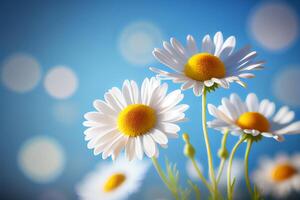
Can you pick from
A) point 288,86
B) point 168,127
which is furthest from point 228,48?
point 288,86

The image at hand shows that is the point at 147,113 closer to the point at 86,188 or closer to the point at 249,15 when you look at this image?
the point at 86,188

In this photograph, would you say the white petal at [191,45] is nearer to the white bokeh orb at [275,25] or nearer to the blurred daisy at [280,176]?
the blurred daisy at [280,176]

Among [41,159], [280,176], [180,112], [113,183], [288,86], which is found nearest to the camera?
[180,112]

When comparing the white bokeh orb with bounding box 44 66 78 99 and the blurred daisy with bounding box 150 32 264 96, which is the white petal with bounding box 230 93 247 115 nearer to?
the blurred daisy with bounding box 150 32 264 96

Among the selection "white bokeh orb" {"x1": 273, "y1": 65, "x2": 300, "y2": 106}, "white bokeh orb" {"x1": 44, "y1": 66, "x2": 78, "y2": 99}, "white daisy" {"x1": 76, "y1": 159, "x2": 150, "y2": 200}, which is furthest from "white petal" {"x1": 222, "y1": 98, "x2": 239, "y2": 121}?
"white bokeh orb" {"x1": 44, "y1": 66, "x2": 78, "y2": 99}

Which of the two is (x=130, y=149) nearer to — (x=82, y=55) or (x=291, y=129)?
(x=291, y=129)

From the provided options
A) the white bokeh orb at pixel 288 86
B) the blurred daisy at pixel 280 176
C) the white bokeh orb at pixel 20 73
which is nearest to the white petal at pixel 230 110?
the blurred daisy at pixel 280 176
